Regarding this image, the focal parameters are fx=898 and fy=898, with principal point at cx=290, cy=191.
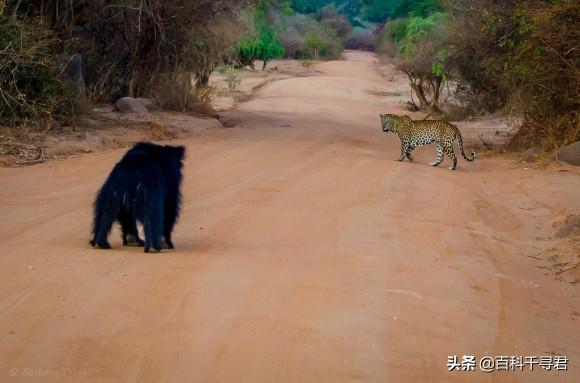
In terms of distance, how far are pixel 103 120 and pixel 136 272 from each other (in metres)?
13.0

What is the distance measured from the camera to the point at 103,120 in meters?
19.4

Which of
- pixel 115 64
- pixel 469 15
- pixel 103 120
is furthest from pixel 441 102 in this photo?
pixel 103 120

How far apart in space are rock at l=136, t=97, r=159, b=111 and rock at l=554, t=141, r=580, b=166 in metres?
10.6

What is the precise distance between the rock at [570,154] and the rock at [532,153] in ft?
3.47

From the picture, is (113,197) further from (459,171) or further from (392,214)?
(459,171)

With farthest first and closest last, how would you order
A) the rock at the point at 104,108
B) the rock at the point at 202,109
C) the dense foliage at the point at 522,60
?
1. the rock at the point at 202,109
2. the rock at the point at 104,108
3. the dense foliage at the point at 522,60

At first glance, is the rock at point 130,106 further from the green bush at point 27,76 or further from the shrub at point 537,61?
the shrub at point 537,61

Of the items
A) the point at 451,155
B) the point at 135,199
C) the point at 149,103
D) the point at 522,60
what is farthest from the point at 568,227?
the point at 149,103

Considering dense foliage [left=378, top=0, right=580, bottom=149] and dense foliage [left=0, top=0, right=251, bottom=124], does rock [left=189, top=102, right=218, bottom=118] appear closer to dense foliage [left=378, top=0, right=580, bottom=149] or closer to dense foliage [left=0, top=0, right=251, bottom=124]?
dense foliage [left=0, top=0, right=251, bottom=124]

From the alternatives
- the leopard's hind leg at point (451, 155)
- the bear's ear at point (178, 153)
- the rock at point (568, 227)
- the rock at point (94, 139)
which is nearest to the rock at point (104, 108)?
the rock at point (94, 139)

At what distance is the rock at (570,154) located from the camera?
15.9m

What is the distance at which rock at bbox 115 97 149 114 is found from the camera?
21.3 m

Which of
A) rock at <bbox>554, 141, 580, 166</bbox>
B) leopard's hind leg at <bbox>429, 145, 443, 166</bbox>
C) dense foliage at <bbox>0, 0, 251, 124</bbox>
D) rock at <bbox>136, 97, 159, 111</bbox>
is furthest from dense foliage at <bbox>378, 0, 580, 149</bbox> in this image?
rock at <bbox>136, 97, 159, 111</bbox>

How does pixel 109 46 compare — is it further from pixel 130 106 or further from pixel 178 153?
pixel 178 153
